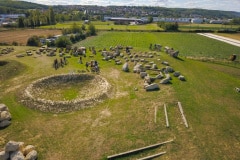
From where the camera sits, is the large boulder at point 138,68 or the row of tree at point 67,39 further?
the row of tree at point 67,39

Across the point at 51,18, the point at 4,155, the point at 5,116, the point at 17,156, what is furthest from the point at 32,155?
the point at 51,18

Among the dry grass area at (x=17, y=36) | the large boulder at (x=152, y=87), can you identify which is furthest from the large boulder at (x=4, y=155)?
the dry grass area at (x=17, y=36)

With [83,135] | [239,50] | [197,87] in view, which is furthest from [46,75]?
[239,50]

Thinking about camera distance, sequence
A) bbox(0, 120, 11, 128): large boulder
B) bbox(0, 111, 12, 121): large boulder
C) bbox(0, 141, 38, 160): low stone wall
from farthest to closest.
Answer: bbox(0, 111, 12, 121): large boulder, bbox(0, 120, 11, 128): large boulder, bbox(0, 141, 38, 160): low stone wall

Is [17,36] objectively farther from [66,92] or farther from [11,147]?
[11,147]

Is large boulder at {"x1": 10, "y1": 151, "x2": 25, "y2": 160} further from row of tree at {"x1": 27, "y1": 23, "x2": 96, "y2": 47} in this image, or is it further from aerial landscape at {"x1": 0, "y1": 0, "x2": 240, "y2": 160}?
row of tree at {"x1": 27, "y1": 23, "x2": 96, "y2": 47}

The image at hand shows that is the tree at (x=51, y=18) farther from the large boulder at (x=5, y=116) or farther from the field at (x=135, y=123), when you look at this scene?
the large boulder at (x=5, y=116)

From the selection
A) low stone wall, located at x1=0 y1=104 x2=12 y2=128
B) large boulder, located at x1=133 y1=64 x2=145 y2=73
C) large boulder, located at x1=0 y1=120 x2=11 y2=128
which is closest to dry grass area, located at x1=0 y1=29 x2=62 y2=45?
large boulder, located at x1=133 y1=64 x2=145 y2=73

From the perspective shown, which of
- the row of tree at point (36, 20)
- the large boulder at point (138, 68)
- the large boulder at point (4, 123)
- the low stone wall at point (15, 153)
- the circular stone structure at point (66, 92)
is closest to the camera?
the low stone wall at point (15, 153)
